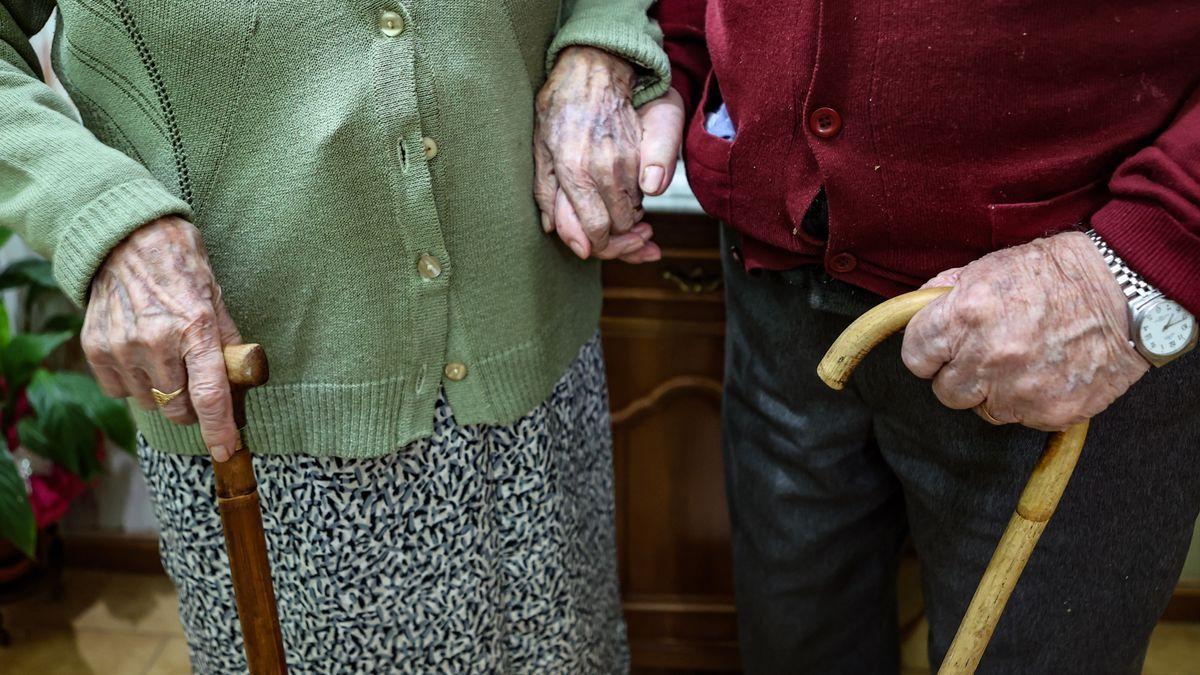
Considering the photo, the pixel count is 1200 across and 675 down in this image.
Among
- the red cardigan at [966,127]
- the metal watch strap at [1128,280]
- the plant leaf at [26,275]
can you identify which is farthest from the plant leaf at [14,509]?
the metal watch strap at [1128,280]

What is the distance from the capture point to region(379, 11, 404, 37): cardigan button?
784mm

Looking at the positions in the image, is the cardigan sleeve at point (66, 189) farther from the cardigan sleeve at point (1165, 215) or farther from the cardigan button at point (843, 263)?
the cardigan sleeve at point (1165, 215)

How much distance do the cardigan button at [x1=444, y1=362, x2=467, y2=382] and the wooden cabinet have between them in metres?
0.60

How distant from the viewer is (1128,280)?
28.0 inches

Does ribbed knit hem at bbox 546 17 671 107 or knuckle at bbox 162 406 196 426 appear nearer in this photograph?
knuckle at bbox 162 406 196 426

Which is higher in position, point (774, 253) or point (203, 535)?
point (774, 253)

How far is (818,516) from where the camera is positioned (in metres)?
1.08

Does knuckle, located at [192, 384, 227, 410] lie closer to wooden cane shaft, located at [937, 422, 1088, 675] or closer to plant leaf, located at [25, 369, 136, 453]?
wooden cane shaft, located at [937, 422, 1088, 675]

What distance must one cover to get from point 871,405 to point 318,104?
61 centimetres

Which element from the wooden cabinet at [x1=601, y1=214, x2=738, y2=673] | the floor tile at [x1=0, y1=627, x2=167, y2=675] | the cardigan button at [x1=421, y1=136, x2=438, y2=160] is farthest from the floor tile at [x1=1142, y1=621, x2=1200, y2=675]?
the floor tile at [x1=0, y1=627, x2=167, y2=675]

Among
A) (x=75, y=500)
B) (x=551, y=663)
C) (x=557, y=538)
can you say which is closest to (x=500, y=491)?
(x=557, y=538)

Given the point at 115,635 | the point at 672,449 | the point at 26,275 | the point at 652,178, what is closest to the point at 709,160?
the point at 652,178

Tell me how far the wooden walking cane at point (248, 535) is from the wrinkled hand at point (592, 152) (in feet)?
1.07

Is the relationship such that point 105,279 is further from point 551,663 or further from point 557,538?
point 551,663
